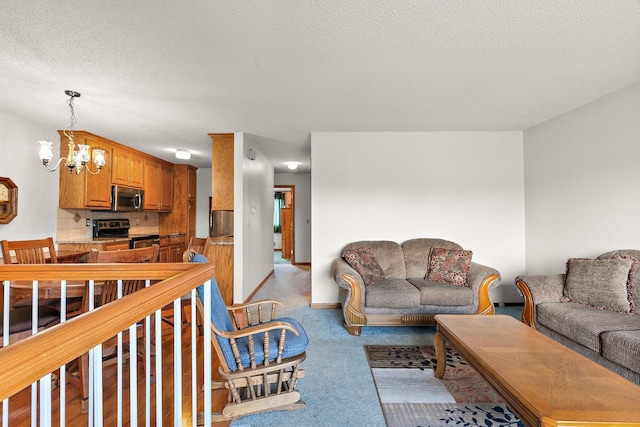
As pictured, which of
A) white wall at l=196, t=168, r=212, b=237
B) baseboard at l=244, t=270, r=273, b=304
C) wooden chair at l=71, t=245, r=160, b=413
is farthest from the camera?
white wall at l=196, t=168, r=212, b=237

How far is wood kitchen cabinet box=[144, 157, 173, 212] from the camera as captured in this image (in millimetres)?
5273

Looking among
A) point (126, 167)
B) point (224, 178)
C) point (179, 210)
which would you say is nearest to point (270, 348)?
point (224, 178)

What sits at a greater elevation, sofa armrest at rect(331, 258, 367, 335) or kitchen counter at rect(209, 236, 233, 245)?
kitchen counter at rect(209, 236, 233, 245)

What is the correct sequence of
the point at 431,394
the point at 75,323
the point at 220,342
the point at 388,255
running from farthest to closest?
the point at 388,255 → the point at 431,394 → the point at 220,342 → the point at 75,323

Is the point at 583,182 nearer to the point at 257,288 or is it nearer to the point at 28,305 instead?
the point at 257,288

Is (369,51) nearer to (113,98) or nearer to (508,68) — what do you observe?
(508,68)

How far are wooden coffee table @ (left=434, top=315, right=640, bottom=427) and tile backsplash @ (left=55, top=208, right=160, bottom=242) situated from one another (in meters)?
4.86

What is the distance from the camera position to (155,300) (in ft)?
2.78

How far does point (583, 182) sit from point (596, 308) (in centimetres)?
141

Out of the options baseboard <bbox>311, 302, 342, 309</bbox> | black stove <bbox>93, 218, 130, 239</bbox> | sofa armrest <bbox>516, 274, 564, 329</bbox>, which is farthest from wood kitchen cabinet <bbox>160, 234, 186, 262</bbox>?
sofa armrest <bbox>516, 274, 564, 329</bbox>

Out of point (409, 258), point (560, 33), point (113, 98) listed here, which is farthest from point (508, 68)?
point (113, 98)

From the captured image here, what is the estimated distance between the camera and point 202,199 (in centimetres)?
676

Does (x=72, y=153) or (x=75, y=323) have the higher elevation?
(x=72, y=153)

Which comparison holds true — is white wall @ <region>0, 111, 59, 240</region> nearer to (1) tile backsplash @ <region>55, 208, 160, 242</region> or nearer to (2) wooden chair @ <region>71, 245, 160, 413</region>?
(1) tile backsplash @ <region>55, 208, 160, 242</region>
